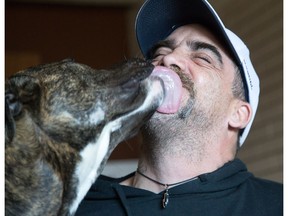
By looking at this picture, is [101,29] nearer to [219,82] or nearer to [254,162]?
[254,162]

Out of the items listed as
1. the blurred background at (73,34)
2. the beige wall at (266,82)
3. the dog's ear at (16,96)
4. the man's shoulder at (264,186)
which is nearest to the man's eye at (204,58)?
the man's shoulder at (264,186)

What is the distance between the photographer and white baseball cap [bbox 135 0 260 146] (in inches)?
106

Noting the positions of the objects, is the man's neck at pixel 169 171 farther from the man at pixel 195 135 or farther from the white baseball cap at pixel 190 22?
the white baseball cap at pixel 190 22

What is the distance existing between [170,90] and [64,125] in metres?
0.54

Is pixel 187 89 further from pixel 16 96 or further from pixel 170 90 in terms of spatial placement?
pixel 16 96

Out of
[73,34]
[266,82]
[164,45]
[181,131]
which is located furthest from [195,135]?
[73,34]

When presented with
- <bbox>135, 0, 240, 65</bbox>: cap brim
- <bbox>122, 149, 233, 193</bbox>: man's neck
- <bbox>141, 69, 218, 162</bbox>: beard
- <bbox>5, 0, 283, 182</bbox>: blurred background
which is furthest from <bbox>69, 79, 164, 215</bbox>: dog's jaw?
<bbox>5, 0, 283, 182</bbox>: blurred background

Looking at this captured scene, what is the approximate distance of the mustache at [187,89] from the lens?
2496 mm

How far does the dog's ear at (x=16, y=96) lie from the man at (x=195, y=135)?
0.59 metres

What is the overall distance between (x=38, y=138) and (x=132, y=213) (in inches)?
22.2

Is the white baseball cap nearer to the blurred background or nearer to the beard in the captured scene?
the beard

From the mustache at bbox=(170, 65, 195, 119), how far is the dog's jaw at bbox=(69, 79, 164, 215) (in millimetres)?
358

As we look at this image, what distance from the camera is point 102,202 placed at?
2461 millimetres
